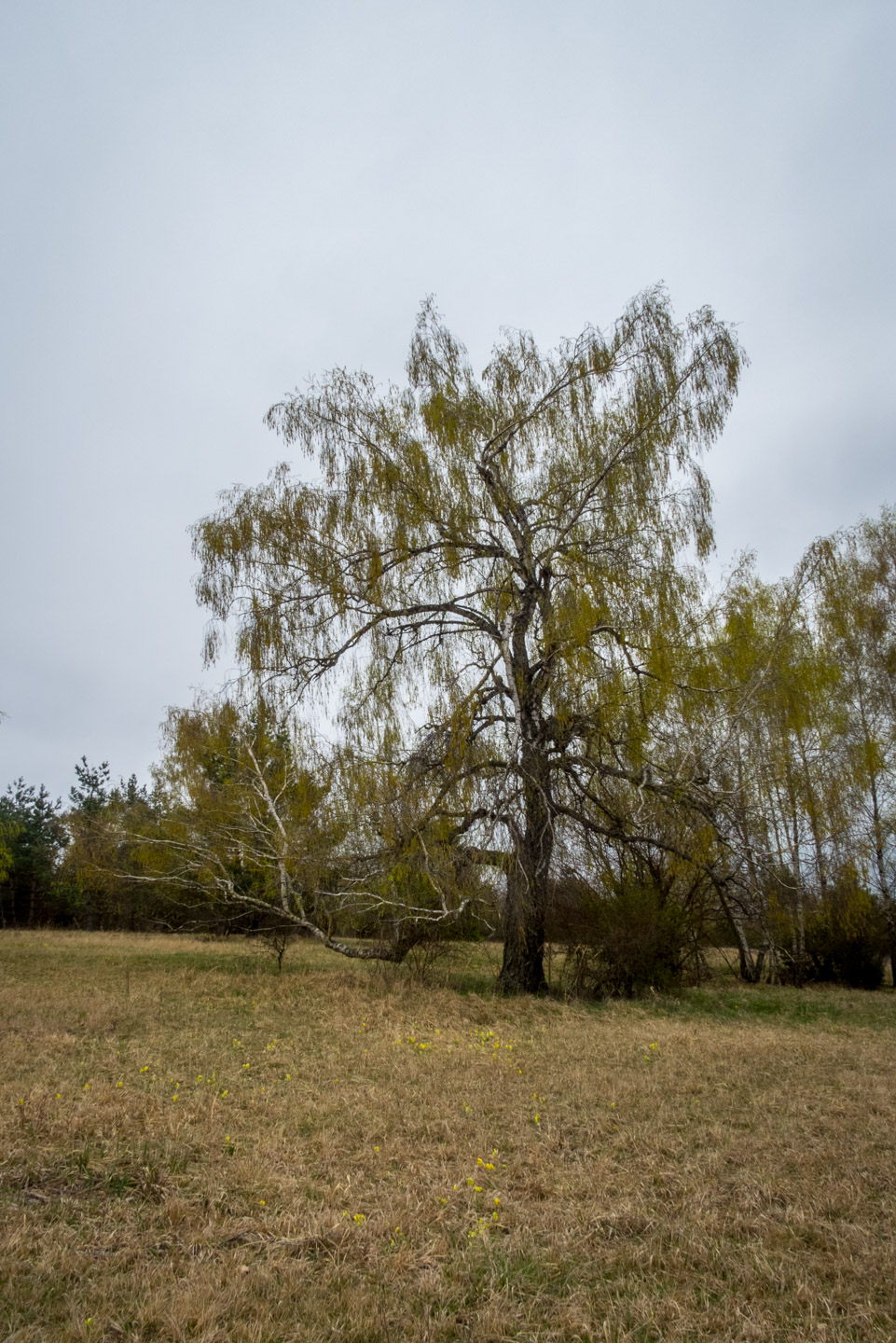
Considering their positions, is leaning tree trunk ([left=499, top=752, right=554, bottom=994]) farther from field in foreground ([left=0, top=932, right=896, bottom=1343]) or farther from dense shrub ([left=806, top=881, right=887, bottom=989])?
dense shrub ([left=806, top=881, right=887, bottom=989])

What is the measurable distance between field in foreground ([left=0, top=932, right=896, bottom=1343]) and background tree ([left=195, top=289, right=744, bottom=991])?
3.47 meters

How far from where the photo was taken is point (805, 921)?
48.6 ft

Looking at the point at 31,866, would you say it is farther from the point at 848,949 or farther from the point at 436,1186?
the point at 436,1186

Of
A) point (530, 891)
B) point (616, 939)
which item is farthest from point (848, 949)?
point (530, 891)

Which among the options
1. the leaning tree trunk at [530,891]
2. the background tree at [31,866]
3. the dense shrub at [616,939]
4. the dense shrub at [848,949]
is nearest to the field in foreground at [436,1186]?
the leaning tree trunk at [530,891]

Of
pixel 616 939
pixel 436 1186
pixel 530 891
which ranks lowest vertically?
pixel 436 1186

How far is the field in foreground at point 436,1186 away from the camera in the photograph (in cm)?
274

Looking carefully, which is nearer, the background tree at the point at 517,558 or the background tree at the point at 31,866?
the background tree at the point at 517,558

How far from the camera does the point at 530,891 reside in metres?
9.46

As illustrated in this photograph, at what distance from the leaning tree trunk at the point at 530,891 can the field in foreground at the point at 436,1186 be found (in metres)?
1.77

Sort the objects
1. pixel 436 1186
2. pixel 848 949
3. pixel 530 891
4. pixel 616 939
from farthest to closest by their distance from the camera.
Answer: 1. pixel 848 949
2. pixel 616 939
3. pixel 530 891
4. pixel 436 1186

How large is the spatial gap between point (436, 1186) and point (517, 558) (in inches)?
324

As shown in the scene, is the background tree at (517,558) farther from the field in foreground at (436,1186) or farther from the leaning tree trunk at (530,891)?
the field in foreground at (436,1186)

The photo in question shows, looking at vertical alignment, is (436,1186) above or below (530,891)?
below
